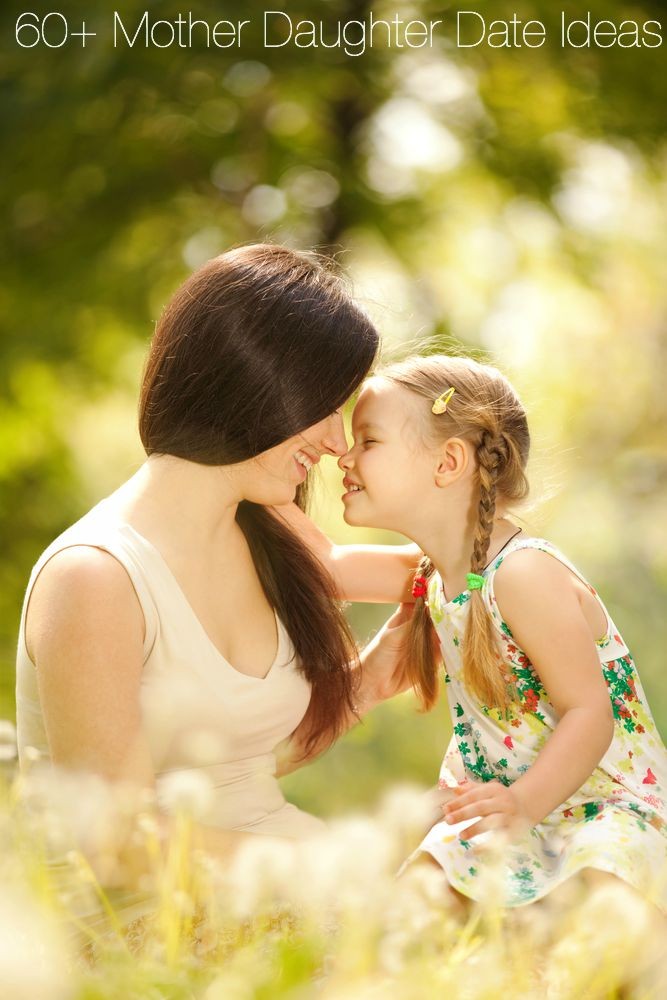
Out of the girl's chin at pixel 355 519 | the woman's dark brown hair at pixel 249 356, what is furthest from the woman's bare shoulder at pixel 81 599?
the girl's chin at pixel 355 519

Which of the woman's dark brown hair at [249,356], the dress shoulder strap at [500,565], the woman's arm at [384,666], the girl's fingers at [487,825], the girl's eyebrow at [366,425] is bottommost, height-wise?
the woman's arm at [384,666]

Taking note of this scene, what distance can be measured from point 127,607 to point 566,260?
4.06 meters

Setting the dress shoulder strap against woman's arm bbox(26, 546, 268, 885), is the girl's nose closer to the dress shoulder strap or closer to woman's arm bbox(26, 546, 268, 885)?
the dress shoulder strap

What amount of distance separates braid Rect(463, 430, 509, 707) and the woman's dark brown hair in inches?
13.6

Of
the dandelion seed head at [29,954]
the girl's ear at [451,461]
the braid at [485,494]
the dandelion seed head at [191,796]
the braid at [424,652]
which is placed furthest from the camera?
the braid at [424,652]

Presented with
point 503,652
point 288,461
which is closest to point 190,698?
point 288,461

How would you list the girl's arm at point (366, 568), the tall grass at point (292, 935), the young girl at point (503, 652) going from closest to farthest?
the tall grass at point (292, 935), the young girl at point (503, 652), the girl's arm at point (366, 568)

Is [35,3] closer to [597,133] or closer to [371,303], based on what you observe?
[371,303]

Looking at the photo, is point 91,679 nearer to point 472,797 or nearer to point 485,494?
point 472,797

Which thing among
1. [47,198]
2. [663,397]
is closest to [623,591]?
[663,397]

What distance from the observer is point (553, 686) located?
5.81 ft

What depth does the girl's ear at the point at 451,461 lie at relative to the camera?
6.68ft

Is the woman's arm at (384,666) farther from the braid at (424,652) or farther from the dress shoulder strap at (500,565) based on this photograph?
the dress shoulder strap at (500,565)

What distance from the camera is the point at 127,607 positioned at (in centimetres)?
165
